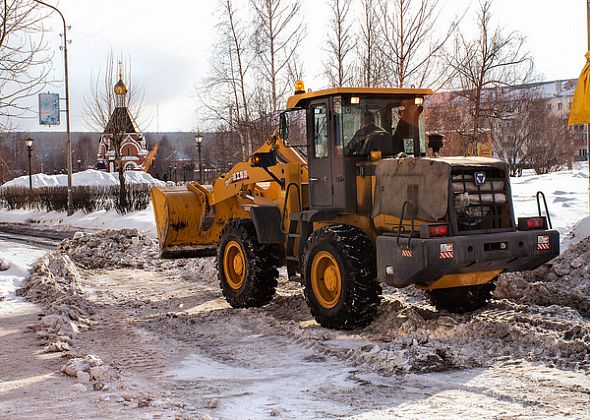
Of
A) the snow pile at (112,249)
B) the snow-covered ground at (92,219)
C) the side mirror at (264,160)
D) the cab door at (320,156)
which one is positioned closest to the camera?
the cab door at (320,156)

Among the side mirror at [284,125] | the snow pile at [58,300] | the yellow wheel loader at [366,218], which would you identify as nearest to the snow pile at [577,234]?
the yellow wheel loader at [366,218]

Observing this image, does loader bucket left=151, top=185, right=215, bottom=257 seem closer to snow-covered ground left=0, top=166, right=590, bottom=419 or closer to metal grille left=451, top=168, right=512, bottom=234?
snow-covered ground left=0, top=166, right=590, bottom=419

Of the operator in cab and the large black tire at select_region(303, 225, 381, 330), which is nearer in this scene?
the large black tire at select_region(303, 225, 381, 330)

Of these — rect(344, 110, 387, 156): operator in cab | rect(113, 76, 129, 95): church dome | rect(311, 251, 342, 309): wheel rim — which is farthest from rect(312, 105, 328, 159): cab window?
rect(113, 76, 129, 95): church dome

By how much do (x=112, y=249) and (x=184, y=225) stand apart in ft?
14.8

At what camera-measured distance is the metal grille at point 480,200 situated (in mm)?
8539

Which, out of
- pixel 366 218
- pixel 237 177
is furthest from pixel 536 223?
pixel 237 177

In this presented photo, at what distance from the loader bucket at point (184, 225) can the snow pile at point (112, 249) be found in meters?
3.21

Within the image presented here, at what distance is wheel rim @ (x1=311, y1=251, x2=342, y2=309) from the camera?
30.4 ft

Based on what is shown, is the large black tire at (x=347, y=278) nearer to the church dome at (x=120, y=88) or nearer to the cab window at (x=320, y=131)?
the cab window at (x=320, y=131)

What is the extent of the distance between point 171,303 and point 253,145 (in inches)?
704

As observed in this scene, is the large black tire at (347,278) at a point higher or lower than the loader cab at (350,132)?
lower

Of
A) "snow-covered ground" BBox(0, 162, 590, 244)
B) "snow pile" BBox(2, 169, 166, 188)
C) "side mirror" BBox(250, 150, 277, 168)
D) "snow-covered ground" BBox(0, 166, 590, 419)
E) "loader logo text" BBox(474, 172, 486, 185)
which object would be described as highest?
"snow pile" BBox(2, 169, 166, 188)

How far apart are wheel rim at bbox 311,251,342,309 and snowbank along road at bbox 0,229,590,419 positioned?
0.37m
